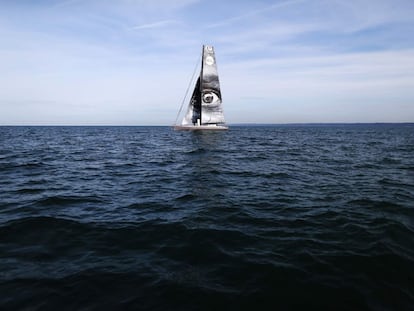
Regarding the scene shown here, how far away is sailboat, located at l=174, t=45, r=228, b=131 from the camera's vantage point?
54.8 m

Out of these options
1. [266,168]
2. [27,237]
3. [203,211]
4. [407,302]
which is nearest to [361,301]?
[407,302]

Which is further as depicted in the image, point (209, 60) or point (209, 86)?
point (209, 60)

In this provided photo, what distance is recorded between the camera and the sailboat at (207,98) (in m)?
54.8

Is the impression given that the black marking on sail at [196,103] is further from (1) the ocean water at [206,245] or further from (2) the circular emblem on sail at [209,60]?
(1) the ocean water at [206,245]

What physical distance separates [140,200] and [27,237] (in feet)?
12.9

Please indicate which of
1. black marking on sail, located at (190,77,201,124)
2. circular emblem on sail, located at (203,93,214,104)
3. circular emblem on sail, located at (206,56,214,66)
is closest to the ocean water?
circular emblem on sail, located at (203,93,214,104)

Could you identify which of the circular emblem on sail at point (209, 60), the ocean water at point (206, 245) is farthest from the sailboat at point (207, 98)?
the ocean water at point (206, 245)

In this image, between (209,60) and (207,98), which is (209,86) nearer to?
(207,98)

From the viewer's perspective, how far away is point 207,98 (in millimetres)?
55344

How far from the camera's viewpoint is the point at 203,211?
30.8ft

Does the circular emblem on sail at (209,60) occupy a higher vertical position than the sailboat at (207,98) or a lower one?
higher

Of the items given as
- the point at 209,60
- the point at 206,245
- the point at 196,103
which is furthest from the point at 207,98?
the point at 206,245

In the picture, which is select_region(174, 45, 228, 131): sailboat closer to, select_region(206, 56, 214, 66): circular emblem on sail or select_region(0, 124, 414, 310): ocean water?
select_region(206, 56, 214, 66): circular emblem on sail

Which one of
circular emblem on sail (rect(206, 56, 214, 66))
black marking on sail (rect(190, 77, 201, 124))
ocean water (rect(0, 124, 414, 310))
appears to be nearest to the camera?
ocean water (rect(0, 124, 414, 310))
